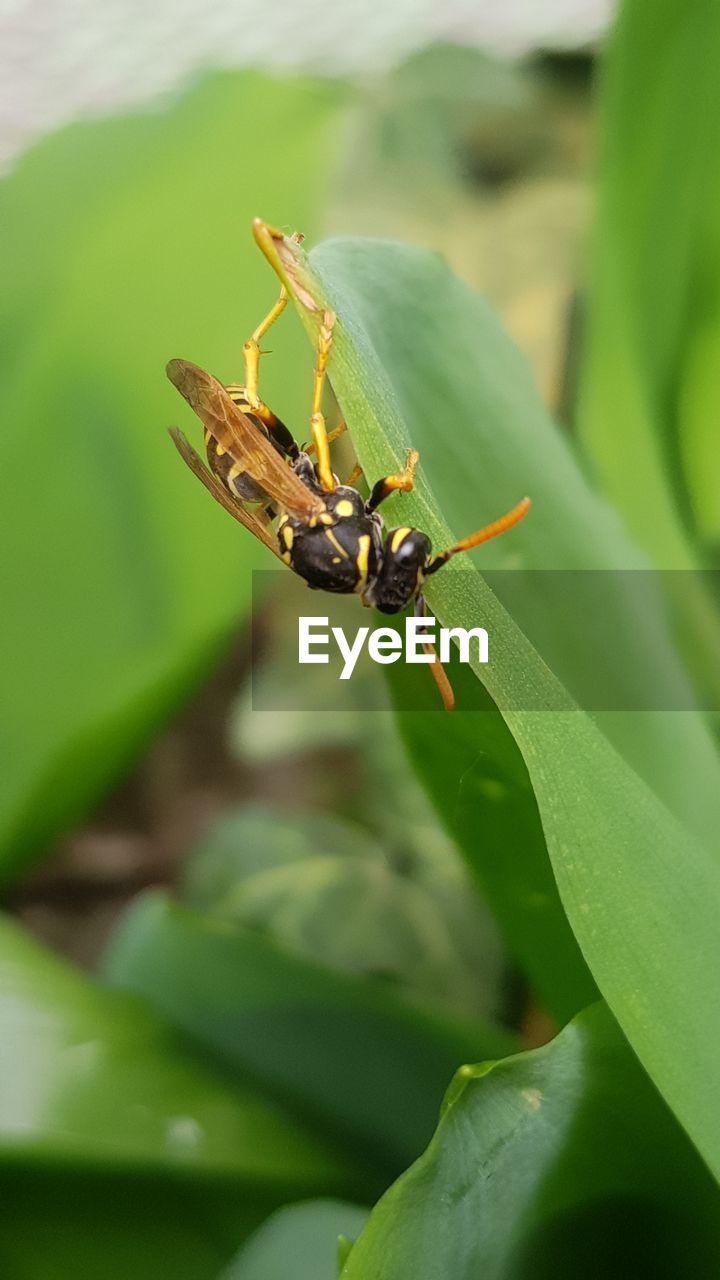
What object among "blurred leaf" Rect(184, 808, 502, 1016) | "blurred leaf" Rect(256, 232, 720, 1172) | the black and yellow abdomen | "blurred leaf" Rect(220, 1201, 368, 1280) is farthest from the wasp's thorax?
"blurred leaf" Rect(184, 808, 502, 1016)

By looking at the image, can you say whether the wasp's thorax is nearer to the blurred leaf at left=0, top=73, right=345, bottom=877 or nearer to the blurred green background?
the blurred green background

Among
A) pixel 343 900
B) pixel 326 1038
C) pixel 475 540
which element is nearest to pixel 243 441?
pixel 475 540

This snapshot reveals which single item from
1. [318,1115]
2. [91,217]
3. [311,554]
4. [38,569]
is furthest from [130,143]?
[318,1115]

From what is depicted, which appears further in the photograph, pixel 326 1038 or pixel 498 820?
pixel 326 1038

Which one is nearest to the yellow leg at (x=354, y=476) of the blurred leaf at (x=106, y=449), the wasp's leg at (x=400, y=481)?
the wasp's leg at (x=400, y=481)

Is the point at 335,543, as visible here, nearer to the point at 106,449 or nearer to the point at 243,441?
the point at 243,441

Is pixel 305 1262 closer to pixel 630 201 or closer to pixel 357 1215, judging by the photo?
pixel 357 1215
